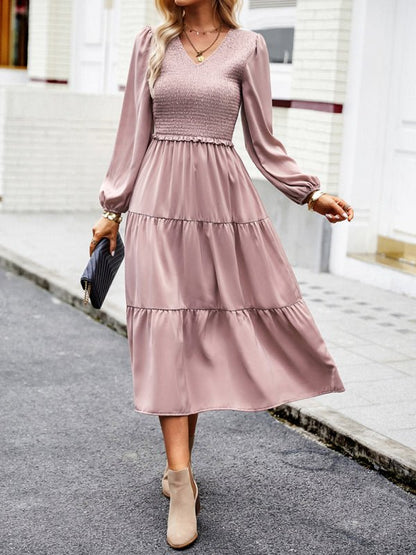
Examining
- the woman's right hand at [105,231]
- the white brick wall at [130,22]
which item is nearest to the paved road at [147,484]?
the woman's right hand at [105,231]

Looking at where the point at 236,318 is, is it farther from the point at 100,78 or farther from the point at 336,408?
the point at 100,78

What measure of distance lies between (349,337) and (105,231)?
3.14 metres

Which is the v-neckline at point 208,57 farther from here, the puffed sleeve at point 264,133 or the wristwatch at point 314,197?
the wristwatch at point 314,197

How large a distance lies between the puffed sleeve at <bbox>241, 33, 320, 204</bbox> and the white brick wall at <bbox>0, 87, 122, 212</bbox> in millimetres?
8247

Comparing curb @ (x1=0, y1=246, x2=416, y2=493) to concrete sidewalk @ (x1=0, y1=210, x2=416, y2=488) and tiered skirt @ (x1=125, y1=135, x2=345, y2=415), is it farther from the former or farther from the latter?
tiered skirt @ (x1=125, y1=135, x2=345, y2=415)

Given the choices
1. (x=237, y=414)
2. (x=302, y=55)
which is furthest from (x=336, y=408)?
(x=302, y=55)

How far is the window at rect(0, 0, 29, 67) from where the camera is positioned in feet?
62.1

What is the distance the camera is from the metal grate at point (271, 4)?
32.4ft

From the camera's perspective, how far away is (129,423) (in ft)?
16.4

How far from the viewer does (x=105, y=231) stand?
12.6ft

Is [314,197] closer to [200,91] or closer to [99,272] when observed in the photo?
[200,91]

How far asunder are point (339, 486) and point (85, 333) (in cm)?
308

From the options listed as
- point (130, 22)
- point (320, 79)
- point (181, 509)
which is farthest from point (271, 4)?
point (181, 509)

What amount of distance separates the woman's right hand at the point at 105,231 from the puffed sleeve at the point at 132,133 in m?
0.06
